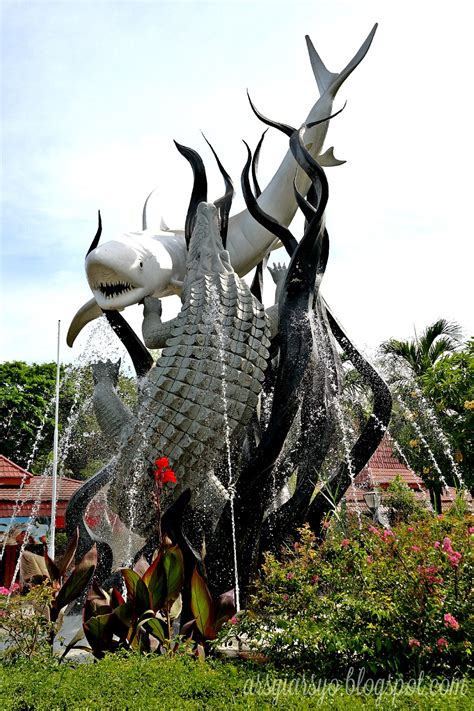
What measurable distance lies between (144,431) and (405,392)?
429 inches

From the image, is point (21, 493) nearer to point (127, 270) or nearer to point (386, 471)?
point (127, 270)

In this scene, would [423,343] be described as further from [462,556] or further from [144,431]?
[462,556]

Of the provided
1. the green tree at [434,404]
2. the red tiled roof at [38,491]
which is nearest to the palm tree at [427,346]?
the green tree at [434,404]

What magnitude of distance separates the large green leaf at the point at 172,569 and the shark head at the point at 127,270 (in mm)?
3608

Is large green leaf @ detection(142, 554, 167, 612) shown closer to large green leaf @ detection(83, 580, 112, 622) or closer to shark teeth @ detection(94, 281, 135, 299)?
large green leaf @ detection(83, 580, 112, 622)

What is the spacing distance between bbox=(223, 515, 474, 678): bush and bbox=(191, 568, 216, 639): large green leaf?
0.16m

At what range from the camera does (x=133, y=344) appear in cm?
725

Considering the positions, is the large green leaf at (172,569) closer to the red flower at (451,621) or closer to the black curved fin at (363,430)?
the red flower at (451,621)

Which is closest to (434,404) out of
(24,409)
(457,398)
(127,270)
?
(457,398)

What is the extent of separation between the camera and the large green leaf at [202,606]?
373cm

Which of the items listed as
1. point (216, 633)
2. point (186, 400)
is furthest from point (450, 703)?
point (186, 400)

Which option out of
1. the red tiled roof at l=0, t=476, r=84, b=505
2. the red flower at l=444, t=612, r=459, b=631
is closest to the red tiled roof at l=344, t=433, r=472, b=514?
the red tiled roof at l=0, t=476, r=84, b=505

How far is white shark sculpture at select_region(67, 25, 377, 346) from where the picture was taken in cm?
666

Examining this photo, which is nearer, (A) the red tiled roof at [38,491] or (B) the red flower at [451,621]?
(B) the red flower at [451,621]
